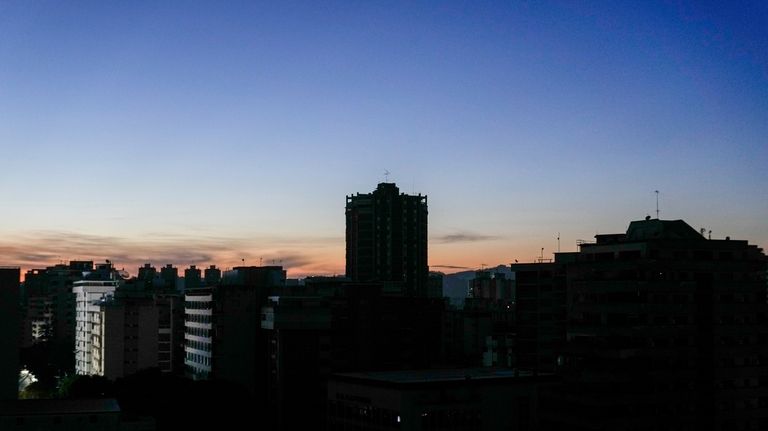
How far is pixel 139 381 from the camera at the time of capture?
11369 cm

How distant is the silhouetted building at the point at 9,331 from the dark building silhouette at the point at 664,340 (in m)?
49.4

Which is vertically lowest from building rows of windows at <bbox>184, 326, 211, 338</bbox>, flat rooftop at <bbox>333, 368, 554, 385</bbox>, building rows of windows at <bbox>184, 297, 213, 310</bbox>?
flat rooftop at <bbox>333, 368, 554, 385</bbox>

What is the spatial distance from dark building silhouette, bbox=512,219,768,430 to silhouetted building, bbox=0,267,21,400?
1946 inches

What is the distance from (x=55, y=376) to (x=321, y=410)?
312 ft

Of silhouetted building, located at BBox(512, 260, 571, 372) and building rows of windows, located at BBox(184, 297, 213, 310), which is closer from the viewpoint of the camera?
silhouetted building, located at BBox(512, 260, 571, 372)

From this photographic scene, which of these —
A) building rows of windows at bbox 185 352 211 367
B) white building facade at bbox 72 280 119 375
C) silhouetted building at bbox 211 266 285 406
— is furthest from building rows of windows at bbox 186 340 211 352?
white building facade at bbox 72 280 119 375

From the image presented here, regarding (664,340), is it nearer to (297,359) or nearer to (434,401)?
(434,401)

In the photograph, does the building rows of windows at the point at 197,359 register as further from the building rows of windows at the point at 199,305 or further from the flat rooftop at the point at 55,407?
the flat rooftop at the point at 55,407

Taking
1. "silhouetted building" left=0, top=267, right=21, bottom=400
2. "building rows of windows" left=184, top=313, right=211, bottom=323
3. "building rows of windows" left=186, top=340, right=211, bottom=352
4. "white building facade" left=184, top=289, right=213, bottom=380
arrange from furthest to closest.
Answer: "building rows of windows" left=184, top=313, right=211, bottom=323, "building rows of windows" left=186, top=340, right=211, bottom=352, "white building facade" left=184, top=289, right=213, bottom=380, "silhouetted building" left=0, top=267, right=21, bottom=400

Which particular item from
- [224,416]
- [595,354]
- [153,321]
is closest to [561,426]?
[595,354]

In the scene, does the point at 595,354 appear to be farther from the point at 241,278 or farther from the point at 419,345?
the point at 241,278

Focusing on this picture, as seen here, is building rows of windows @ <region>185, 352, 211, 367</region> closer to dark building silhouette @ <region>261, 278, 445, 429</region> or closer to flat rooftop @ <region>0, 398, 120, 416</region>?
dark building silhouette @ <region>261, 278, 445, 429</region>

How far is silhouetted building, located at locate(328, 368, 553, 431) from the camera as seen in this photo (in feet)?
289

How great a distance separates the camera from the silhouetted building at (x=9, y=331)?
8638cm
